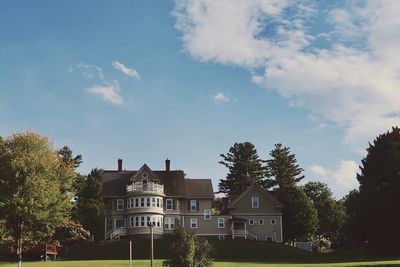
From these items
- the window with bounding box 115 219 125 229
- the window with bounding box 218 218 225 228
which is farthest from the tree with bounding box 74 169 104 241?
the window with bounding box 218 218 225 228

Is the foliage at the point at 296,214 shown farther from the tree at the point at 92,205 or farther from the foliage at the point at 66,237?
the foliage at the point at 66,237

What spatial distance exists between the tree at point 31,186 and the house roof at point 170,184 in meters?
28.3

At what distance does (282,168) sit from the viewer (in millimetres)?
99312

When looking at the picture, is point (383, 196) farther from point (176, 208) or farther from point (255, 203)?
point (176, 208)

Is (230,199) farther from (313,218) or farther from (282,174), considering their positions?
(282,174)

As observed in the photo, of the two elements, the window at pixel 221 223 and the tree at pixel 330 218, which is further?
the tree at pixel 330 218

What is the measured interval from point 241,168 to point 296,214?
19991mm

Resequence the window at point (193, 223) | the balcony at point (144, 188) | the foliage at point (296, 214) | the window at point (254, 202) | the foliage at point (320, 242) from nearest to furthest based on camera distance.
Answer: the balcony at point (144, 188) → the window at point (193, 223) → the window at point (254, 202) → the foliage at point (296, 214) → the foliage at point (320, 242)

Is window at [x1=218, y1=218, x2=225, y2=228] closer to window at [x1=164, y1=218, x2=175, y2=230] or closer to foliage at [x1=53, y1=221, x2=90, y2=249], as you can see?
window at [x1=164, y1=218, x2=175, y2=230]

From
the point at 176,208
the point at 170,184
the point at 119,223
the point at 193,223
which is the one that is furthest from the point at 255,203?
the point at 119,223

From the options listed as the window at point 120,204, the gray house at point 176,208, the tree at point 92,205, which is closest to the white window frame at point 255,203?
the gray house at point 176,208

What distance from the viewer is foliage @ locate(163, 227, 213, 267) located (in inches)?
1169

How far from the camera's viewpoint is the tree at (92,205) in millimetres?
64750

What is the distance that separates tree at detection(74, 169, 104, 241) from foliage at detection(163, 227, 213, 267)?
35.1m
